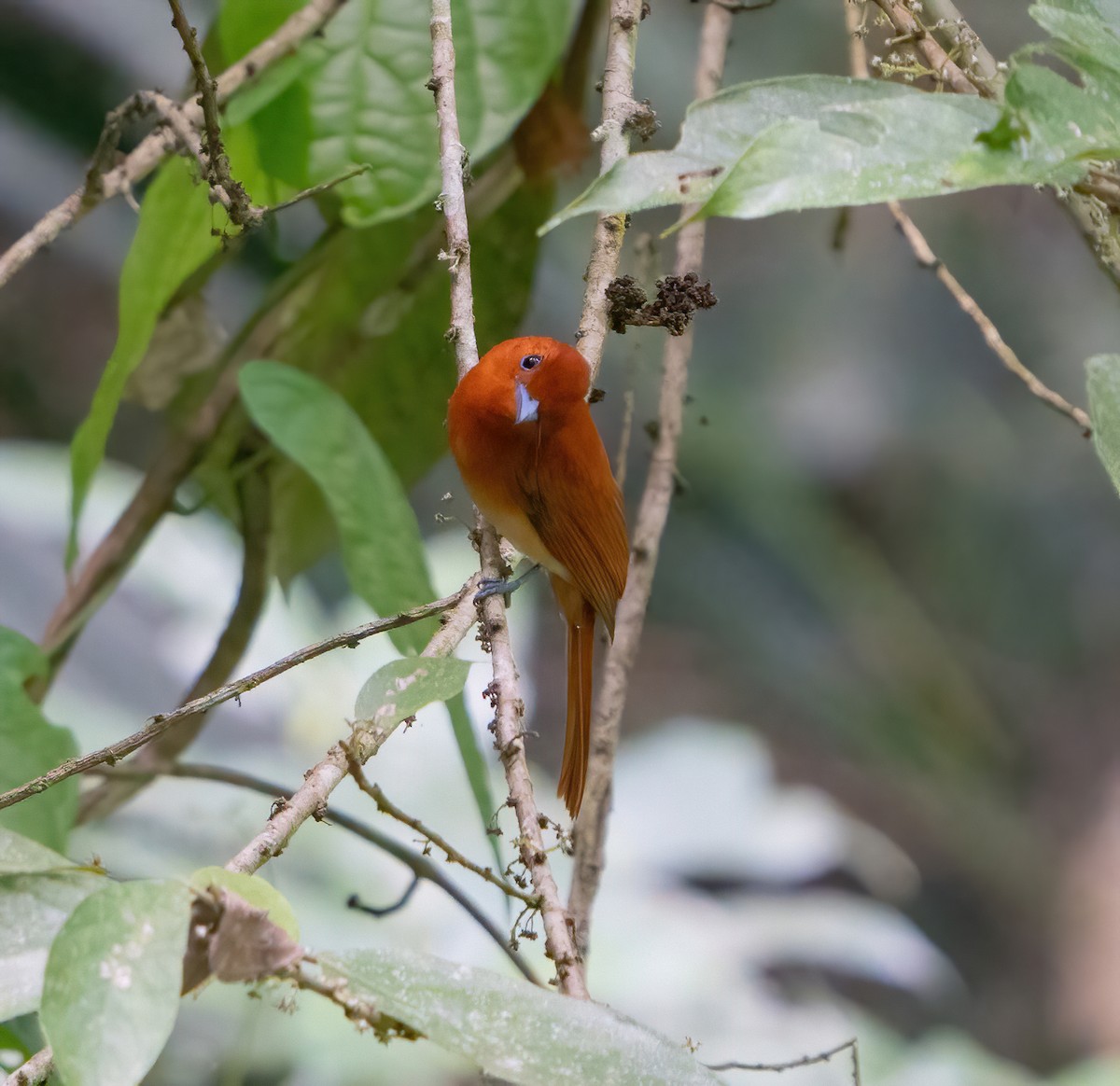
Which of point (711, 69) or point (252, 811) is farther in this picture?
point (252, 811)

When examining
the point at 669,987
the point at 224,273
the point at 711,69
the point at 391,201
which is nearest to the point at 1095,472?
the point at 669,987

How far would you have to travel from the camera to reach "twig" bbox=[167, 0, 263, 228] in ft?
2.78

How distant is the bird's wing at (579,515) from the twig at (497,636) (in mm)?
162

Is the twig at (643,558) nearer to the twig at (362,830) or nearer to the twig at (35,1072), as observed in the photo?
the twig at (362,830)

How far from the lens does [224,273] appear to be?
2.40 metres

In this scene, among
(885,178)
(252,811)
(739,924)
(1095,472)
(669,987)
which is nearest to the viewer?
(885,178)

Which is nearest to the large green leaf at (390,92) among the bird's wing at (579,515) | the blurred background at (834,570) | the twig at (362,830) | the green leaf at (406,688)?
the bird's wing at (579,515)

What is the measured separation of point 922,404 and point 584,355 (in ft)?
10.7

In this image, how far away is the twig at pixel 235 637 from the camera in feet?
4.15

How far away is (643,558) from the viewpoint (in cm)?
119

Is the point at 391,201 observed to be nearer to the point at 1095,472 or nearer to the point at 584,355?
the point at 584,355

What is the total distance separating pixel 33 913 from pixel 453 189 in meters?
0.54

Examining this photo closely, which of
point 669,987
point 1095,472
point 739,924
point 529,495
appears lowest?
point 669,987

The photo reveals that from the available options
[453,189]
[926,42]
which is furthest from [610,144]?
[926,42]
